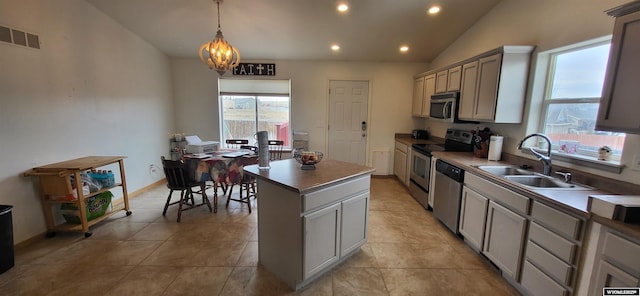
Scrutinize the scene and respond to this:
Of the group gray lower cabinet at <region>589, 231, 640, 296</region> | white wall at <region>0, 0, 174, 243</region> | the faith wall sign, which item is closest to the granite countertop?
gray lower cabinet at <region>589, 231, 640, 296</region>

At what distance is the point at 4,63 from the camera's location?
2365mm

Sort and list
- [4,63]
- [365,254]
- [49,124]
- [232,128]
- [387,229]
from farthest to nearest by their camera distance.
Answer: [232,128] < [387,229] < [49,124] < [365,254] < [4,63]

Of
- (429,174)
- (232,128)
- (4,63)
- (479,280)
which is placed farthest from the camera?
(232,128)

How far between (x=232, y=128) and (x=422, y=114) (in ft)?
12.9

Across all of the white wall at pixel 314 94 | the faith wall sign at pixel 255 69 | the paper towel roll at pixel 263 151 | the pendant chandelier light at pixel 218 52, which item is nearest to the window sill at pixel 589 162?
the paper towel roll at pixel 263 151

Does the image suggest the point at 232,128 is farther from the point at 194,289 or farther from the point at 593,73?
the point at 593,73

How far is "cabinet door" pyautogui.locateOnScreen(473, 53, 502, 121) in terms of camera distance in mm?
2699

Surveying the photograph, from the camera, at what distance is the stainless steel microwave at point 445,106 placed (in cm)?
346

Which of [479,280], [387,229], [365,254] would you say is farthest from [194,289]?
[479,280]

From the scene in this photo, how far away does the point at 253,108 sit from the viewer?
5.36 meters

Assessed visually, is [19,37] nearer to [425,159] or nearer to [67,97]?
[67,97]

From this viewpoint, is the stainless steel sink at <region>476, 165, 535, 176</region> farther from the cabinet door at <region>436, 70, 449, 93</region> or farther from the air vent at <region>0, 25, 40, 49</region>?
the air vent at <region>0, 25, 40, 49</region>

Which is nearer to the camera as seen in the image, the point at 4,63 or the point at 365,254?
the point at 4,63

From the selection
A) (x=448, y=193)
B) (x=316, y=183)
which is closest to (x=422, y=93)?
(x=448, y=193)
